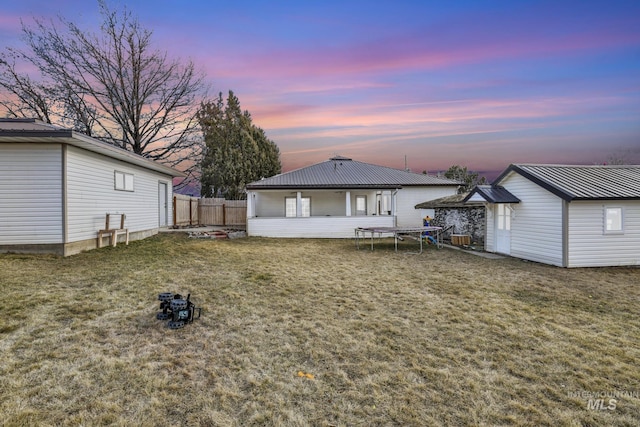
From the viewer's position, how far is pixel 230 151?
24.9 meters

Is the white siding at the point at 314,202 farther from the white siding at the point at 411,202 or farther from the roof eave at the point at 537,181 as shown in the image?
the roof eave at the point at 537,181

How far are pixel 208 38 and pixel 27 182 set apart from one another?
8751 millimetres

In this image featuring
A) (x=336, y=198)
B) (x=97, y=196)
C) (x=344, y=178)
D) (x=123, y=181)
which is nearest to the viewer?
(x=97, y=196)

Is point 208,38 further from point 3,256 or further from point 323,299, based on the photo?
point 323,299

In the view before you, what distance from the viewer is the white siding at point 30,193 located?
8.35 metres

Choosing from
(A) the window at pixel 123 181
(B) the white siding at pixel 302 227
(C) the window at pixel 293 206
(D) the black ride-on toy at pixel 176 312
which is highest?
(A) the window at pixel 123 181

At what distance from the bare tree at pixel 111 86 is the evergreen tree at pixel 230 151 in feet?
8.65

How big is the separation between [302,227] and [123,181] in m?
8.10

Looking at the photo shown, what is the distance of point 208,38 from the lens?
13.2 metres

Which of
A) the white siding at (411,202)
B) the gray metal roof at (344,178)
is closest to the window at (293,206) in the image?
the gray metal roof at (344,178)

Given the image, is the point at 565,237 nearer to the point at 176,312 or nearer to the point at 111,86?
the point at 176,312

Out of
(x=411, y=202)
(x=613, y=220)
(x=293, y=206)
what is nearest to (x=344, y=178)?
(x=293, y=206)

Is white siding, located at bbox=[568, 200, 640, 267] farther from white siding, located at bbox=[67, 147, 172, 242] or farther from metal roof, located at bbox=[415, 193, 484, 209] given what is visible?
white siding, located at bbox=[67, 147, 172, 242]

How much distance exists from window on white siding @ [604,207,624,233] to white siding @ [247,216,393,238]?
8.66 meters
